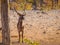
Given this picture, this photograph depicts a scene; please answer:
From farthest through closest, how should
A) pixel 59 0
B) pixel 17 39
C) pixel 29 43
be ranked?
pixel 59 0, pixel 17 39, pixel 29 43

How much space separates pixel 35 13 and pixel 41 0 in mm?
2531

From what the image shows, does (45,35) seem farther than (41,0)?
No

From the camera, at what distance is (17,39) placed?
10.9 m

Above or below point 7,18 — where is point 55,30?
below

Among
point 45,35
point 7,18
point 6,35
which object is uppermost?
point 7,18

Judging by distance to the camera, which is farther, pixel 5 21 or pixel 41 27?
pixel 41 27

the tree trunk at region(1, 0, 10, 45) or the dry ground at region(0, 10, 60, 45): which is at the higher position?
the tree trunk at region(1, 0, 10, 45)

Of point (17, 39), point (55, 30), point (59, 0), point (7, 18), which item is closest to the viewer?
point (7, 18)

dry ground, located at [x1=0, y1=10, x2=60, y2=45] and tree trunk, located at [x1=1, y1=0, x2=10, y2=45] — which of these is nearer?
tree trunk, located at [x1=1, y1=0, x2=10, y2=45]

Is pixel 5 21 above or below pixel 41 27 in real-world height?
above

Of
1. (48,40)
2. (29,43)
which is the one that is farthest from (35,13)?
(29,43)

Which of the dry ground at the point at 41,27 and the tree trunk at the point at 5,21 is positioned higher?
the tree trunk at the point at 5,21

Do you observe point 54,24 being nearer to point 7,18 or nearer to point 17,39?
point 17,39

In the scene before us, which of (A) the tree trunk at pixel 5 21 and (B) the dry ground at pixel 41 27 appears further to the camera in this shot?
(B) the dry ground at pixel 41 27
